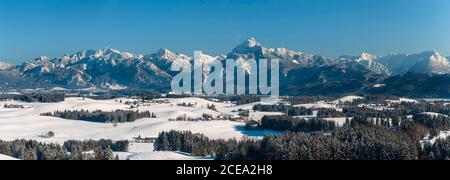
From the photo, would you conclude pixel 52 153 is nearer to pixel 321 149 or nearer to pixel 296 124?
pixel 321 149

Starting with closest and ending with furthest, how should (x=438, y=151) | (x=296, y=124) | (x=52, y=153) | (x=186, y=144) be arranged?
1. (x=438, y=151)
2. (x=52, y=153)
3. (x=186, y=144)
4. (x=296, y=124)

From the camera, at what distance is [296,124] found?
17175 cm

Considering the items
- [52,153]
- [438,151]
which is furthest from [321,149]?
[52,153]

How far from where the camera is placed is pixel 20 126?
193 metres

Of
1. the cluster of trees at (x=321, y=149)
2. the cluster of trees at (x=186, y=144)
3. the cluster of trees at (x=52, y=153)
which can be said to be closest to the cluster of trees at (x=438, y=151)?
the cluster of trees at (x=321, y=149)

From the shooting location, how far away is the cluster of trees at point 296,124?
543ft

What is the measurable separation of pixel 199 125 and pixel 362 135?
8306cm

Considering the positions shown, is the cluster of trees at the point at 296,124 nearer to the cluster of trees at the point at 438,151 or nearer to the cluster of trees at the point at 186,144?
the cluster of trees at the point at 186,144

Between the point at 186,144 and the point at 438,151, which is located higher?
the point at 438,151

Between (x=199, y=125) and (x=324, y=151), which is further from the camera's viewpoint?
(x=199, y=125)

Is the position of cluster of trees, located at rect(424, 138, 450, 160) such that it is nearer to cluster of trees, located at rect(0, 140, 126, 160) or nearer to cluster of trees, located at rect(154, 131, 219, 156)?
cluster of trees, located at rect(154, 131, 219, 156)

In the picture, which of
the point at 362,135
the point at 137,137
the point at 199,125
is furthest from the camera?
the point at 199,125
